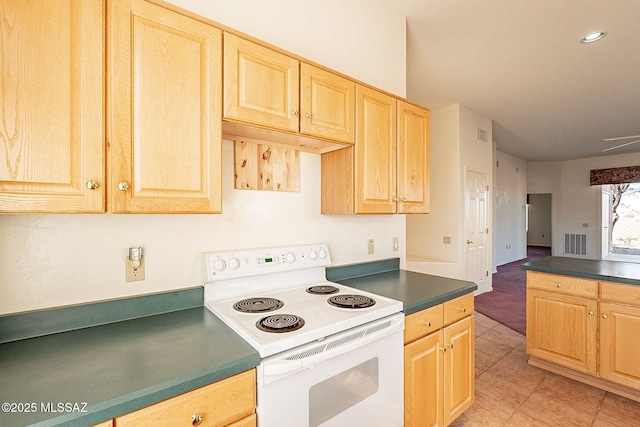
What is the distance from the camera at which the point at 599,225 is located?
25.1 feet

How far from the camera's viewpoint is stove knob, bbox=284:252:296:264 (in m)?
1.69

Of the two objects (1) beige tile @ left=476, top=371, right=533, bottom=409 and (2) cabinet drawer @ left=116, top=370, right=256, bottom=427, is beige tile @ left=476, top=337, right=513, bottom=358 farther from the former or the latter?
(2) cabinet drawer @ left=116, top=370, right=256, bottom=427

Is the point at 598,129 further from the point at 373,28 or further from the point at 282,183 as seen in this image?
the point at 282,183

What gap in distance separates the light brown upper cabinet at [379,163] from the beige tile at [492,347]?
2.00 m

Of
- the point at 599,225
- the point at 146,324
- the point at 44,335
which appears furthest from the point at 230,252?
the point at 599,225

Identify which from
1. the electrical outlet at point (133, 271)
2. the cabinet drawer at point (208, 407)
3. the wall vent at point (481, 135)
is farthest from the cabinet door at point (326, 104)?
the wall vent at point (481, 135)

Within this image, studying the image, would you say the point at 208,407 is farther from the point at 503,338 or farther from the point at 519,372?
the point at 503,338

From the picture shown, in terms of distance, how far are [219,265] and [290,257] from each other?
0.43 metres

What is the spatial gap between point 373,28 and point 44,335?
8.99 ft

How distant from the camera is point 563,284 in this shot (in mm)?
2395

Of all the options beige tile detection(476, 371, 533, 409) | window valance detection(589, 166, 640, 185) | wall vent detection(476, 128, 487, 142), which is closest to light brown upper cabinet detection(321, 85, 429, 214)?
beige tile detection(476, 371, 533, 409)

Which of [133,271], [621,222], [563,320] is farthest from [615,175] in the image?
[133,271]

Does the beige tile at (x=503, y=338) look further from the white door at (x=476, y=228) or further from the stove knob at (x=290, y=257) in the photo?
the stove knob at (x=290, y=257)

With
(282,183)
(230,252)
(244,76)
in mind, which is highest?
(244,76)
